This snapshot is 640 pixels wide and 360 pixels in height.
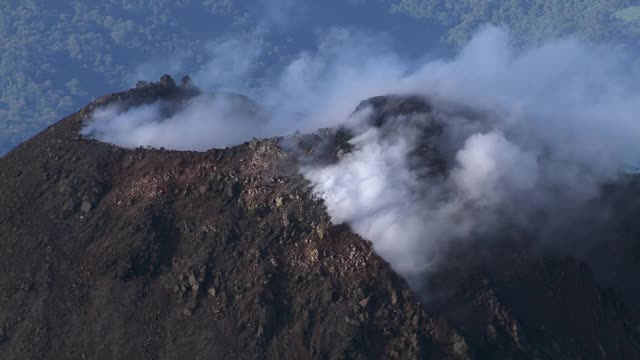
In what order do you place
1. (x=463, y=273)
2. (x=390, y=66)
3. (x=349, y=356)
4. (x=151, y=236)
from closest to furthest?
(x=349, y=356)
(x=463, y=273)
(x=151, y=236)
(x=390, y=66)

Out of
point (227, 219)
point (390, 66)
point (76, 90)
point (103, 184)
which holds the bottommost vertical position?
point (390, 66)

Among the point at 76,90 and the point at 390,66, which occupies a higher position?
the point at 76,90

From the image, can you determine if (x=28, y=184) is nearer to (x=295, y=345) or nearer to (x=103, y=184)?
(x=103, y=184)

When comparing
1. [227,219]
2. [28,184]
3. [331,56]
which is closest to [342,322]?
[227,219]

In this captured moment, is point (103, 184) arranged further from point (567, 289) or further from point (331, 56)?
point (331, 56)

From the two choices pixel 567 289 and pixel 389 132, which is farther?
pixel 389 132

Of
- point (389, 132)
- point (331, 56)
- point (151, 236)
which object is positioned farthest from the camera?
point (331, 56)
